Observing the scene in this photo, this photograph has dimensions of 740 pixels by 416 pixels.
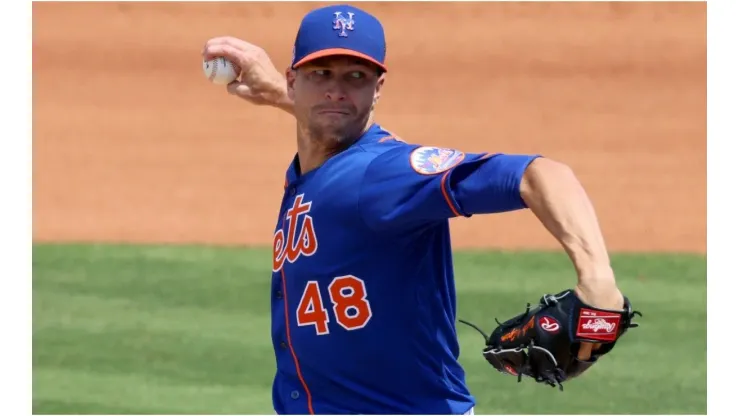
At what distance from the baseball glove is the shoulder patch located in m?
0.41

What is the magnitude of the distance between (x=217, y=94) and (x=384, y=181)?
13580mm

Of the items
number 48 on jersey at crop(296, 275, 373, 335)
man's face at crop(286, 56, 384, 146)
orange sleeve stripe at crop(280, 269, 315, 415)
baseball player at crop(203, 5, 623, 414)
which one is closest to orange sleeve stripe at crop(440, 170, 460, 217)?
baseball player at crop(203, 5, 623, 414)

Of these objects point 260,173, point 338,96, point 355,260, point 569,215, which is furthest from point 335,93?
point 260,173

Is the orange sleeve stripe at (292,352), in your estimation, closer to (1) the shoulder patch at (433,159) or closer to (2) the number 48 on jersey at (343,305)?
(2) the number 48 on jersey at (343,305)

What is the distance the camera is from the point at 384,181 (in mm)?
3201

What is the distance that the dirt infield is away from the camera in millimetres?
13070

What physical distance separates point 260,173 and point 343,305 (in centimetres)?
1092

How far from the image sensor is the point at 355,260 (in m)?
3.43

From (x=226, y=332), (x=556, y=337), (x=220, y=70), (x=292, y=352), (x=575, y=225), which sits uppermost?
(x=220, y=70)

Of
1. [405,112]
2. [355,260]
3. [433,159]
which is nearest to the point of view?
[433,159]

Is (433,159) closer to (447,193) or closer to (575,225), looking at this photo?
(447,193)

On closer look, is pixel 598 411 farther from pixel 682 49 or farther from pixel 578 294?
pixel 682 49

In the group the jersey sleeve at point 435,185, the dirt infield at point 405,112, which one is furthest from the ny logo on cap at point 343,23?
the dirt infield at point 405,112

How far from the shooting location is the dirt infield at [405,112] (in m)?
13.1
